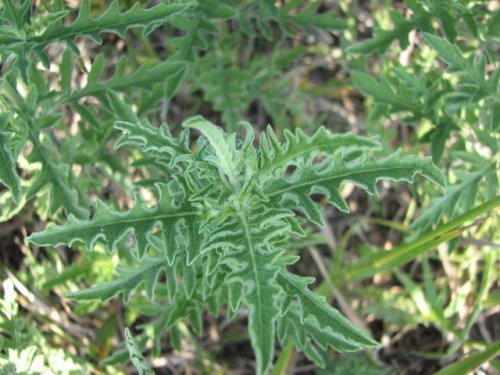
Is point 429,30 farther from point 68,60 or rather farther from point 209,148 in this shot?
point 68,60

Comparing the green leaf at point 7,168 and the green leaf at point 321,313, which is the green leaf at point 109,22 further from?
the green leaf at point 321,313

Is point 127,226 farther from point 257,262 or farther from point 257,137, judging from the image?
point 257,137

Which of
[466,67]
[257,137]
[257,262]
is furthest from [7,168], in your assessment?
[257,137]

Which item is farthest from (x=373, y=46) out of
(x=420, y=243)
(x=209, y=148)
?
(x=209, y=148)

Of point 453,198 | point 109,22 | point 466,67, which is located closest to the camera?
point 109,22

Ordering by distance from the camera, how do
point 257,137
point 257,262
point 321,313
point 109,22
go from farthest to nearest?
point 257,137, point 109,22, point 321,313, point 257,262

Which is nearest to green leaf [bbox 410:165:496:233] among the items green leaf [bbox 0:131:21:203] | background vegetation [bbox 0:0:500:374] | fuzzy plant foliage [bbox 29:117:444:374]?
background vegetation [bbox 0:0:500:374]

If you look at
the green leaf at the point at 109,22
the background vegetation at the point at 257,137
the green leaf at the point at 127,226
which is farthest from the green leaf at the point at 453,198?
the green leaf at the point at 109,22

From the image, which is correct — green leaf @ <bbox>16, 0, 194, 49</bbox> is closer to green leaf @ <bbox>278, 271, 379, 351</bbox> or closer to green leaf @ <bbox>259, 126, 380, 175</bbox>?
green leaf @ <bbox>259, 126, 380, 175</bbox>
